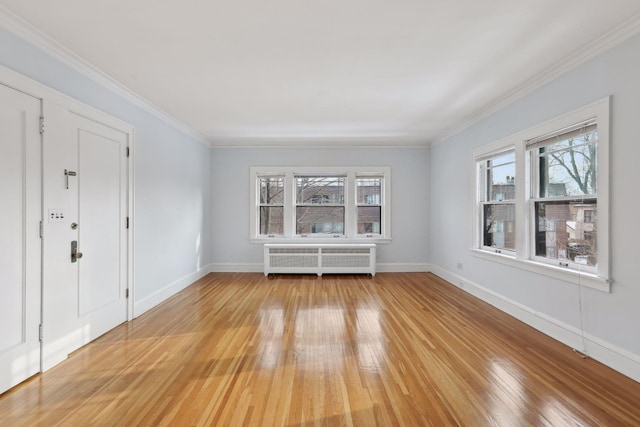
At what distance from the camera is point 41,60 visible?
2453mm

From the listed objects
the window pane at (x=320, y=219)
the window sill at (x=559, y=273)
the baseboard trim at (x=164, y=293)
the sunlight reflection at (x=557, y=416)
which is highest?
the window pane at (x=320, y=219)

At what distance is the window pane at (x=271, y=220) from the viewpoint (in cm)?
644

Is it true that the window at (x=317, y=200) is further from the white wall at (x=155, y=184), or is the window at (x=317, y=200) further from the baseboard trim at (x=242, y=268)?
the white wall at (x=155, y=184)

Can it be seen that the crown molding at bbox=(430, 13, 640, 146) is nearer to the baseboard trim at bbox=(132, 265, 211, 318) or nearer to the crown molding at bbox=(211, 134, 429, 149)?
the crown molding at bbox=(211, 134, 429, 149)

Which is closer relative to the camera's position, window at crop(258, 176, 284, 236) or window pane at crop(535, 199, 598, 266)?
window pane at crop(535, 199, 598, 266)

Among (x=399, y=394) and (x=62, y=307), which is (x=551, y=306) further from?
(x=62, y=307)

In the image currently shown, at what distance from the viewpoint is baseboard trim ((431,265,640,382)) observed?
2346 mm

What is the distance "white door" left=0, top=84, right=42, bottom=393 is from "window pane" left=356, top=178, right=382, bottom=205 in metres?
5.06

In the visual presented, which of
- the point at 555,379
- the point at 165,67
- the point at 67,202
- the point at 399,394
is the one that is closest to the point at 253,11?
the point at 165,67

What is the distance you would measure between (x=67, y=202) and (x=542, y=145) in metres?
4.69

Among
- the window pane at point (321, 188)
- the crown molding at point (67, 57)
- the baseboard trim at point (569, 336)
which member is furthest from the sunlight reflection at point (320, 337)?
the crown molding at point (67, 57)

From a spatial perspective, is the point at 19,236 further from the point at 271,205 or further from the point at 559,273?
the point at 559,273

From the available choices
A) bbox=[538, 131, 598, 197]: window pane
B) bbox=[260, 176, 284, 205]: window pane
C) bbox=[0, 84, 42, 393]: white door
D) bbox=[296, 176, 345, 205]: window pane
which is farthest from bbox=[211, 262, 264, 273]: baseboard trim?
bbox=[538, 131, 598, 197]: window pane

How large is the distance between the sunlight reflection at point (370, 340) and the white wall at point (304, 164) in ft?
8.97
